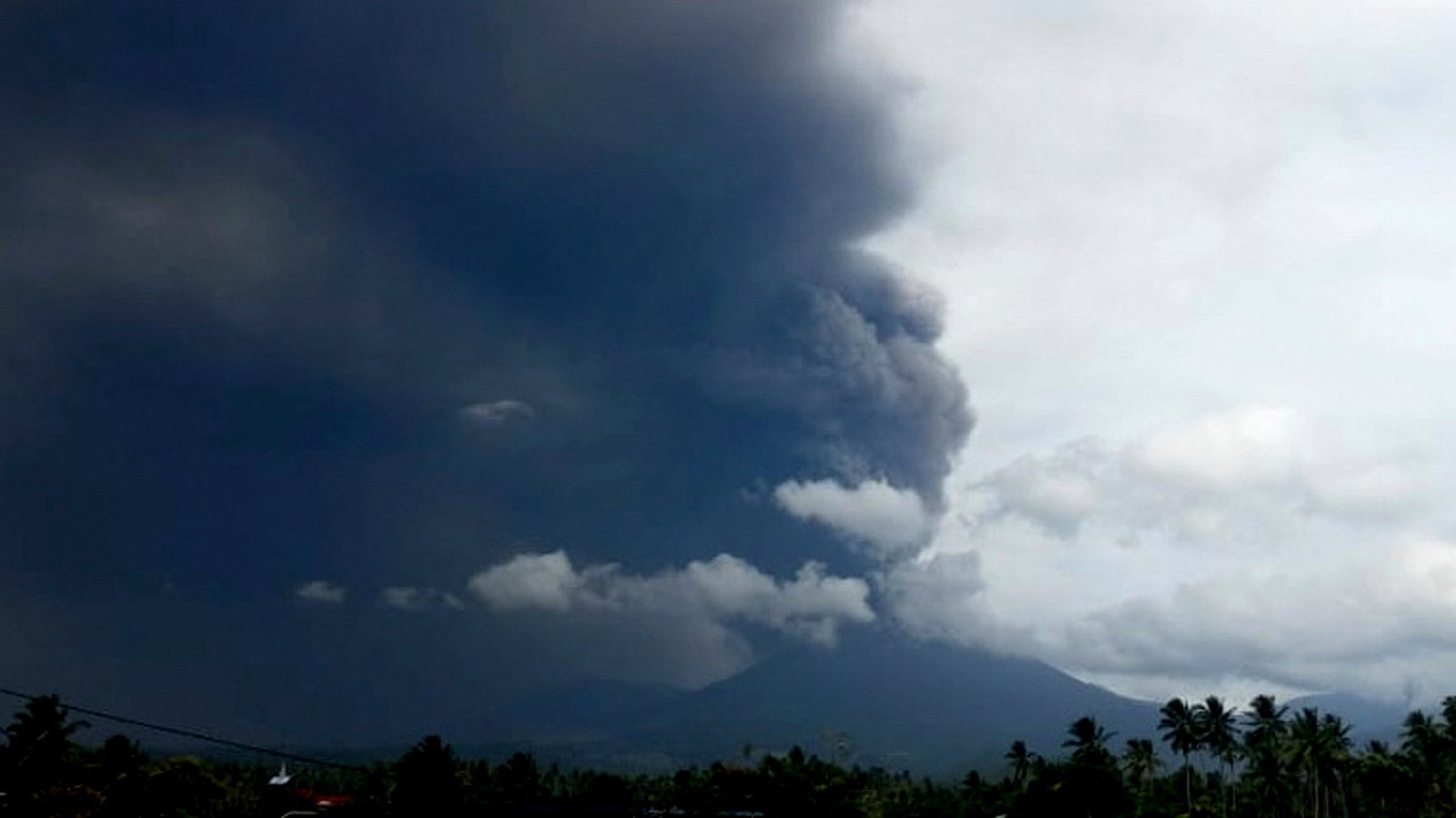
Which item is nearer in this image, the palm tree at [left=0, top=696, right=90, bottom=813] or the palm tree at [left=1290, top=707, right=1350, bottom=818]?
the palm tree at [left=0, top=696, right=90, bottom=813]

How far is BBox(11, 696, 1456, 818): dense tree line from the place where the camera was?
3760 inches

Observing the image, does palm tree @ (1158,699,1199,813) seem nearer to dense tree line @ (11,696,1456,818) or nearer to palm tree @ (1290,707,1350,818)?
dense tree line @ (11,696,1456,818)

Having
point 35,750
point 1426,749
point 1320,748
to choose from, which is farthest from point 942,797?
point 35,750

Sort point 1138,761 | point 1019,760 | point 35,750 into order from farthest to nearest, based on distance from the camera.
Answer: point 1019,760 < point 1138,761 < point 35,750

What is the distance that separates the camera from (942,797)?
167 meters

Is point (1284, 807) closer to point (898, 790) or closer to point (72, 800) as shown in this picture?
point (898, 790)

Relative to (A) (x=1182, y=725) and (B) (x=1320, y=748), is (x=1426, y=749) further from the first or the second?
(A) (x=1182, y=725)

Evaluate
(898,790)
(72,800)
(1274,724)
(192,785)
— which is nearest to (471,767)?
(192,785)

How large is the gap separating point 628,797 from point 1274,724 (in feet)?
253

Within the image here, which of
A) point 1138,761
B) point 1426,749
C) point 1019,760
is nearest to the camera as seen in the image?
point 1426,749

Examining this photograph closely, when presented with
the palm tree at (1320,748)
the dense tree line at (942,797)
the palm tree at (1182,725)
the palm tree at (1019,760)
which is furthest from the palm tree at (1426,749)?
the palm tree at (1019,760)

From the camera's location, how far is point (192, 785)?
381ft

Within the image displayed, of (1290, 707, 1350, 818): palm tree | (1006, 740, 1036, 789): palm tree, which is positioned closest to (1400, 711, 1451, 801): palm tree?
(1290, 707, 1350, 818): palm tree

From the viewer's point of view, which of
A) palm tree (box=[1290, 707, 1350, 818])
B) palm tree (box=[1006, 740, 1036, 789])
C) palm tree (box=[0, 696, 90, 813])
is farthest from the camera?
palm tree (box=[1006, 740, 1036, 789])
